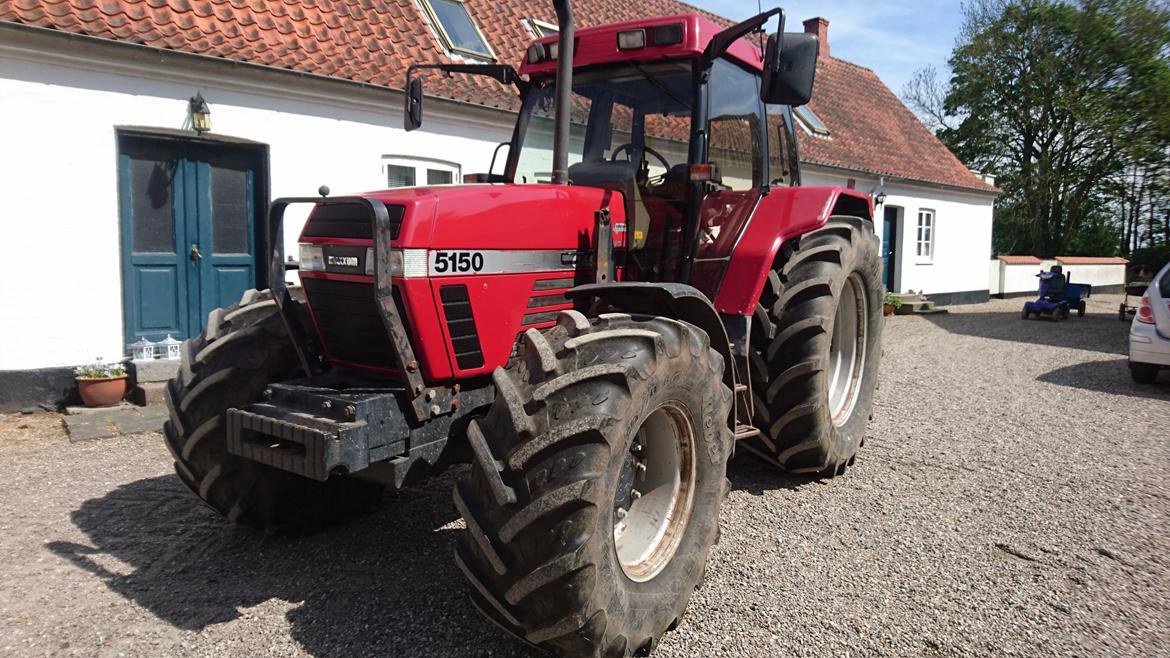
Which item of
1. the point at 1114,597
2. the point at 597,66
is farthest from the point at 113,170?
the point at 1114,597

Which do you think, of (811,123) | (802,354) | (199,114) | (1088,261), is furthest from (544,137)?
(1088,261)

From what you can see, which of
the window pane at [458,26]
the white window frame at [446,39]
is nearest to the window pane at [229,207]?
the white window frame at [446,39]

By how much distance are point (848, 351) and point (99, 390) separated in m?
5.96

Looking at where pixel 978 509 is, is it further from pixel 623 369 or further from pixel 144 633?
pixel 144 633

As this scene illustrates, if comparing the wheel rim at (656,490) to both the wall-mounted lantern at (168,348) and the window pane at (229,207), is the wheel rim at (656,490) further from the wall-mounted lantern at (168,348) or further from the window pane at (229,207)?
the window pane at (229,207)

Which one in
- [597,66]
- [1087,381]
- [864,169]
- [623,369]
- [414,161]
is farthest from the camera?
[864,169]

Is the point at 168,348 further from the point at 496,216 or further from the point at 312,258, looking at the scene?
the point at 496,216

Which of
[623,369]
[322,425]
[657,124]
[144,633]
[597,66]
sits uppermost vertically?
[597,66]

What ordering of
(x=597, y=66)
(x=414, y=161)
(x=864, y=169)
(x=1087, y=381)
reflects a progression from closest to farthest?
(x=597, y=66), (x=1087, y=381), (x=414, y=161), (x=864, y=169)

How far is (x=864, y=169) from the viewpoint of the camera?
15.6m

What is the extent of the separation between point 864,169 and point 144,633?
15.1 metres

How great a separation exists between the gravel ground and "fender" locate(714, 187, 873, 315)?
1122 millimetres

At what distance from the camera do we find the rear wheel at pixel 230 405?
3.27 m

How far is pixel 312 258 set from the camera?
3.14m
